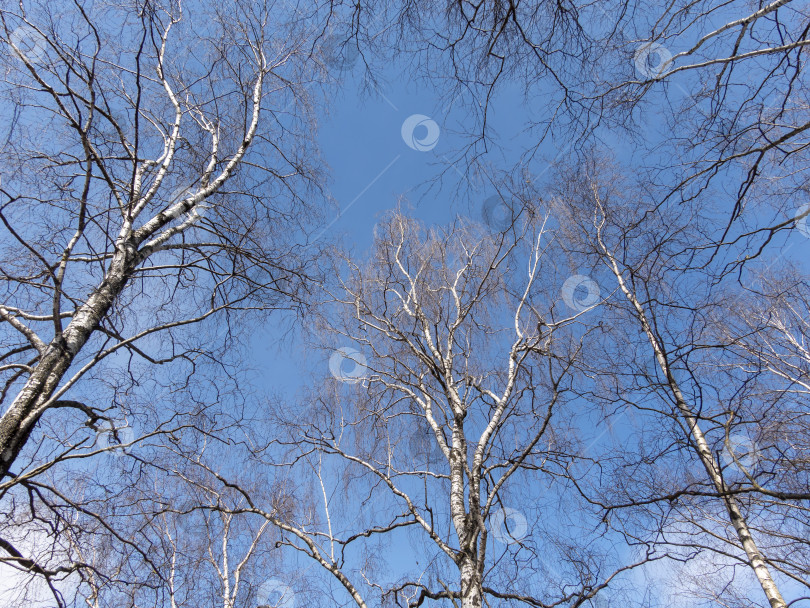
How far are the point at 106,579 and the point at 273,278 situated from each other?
267 cm

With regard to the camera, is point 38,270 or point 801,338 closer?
point 38,270

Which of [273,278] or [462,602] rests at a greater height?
[273,278]

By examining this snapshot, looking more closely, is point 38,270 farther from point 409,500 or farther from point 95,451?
point 409,500

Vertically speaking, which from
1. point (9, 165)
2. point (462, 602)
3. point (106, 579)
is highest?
point (9, 165)

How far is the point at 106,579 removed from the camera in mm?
3338

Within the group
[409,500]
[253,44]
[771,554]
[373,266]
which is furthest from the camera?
[373,266]

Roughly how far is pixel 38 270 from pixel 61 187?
2.27ft

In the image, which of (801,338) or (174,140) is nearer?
(174,140)

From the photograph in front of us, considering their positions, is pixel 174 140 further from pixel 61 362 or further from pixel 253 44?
pixel 61 362

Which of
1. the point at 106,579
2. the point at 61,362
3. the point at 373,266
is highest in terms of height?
the point at 373,266

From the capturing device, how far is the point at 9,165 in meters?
3.42

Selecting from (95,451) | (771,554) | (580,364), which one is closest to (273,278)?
(95,451)

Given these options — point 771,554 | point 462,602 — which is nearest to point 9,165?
point 462,602

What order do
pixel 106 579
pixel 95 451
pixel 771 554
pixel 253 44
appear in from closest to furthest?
pixel 95 451
pixel 106 579
pixel 253 44
pixel 771 554
